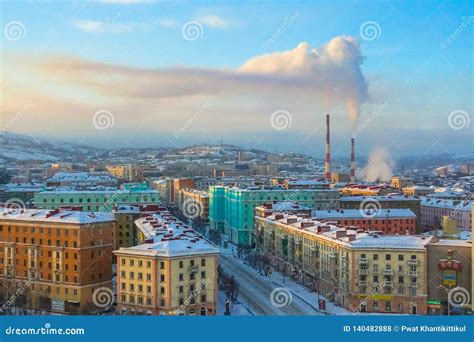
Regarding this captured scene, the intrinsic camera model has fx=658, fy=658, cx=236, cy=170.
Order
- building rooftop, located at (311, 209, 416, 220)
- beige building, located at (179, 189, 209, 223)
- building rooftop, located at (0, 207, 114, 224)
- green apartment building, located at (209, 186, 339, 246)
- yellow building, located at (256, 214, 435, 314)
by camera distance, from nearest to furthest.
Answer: yellow building, located at (256, 214, 435, 314) → building rooftop, located at (0, 207, 114, 224) → building rooftop, located at (311, 209, 416, 220) → green apartment building, located at (209, 186, 339, 246) → beige building, located at (179, 189, 209, 223)

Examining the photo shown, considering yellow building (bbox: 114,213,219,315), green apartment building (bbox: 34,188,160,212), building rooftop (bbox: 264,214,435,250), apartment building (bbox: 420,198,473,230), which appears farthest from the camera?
apartment building (bbox: 420,198,473,230)

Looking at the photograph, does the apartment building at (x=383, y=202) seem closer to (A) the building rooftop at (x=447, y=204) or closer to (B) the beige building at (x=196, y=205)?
(A) the building rooftop at (x=447, y=204)

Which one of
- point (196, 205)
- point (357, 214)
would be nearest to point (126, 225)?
point (357, 214)

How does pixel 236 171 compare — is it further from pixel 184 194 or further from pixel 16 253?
pixel 16 253

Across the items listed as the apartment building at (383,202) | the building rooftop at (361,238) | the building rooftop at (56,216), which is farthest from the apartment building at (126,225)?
the apartment building at (383,202)

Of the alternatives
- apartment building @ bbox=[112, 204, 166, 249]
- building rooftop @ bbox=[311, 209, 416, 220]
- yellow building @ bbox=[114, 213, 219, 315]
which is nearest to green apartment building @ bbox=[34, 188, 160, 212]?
apartment building @ bbox=[112, 204, 166, 249]

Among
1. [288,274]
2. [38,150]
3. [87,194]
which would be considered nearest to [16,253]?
[288,274]

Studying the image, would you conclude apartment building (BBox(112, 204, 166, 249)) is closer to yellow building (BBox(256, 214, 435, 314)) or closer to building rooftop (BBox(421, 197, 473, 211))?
yellow building (BBox(256, 214, 435, 314))
